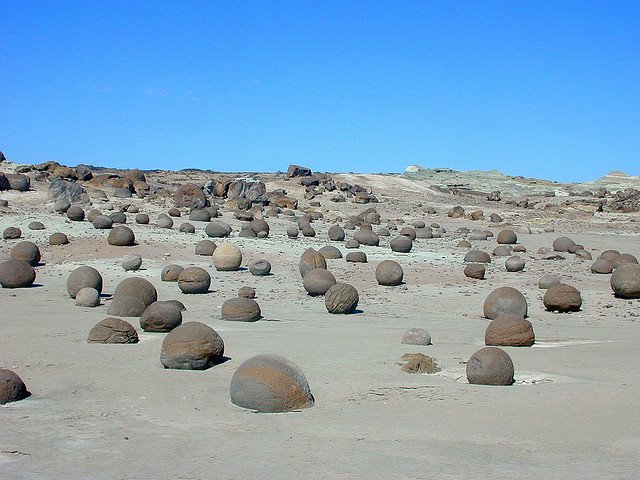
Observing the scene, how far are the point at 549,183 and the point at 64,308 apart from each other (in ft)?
169

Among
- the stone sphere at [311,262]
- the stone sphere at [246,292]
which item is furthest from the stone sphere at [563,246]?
the stone sphere at [246,292]

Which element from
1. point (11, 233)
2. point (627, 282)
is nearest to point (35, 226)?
point (11, 233)

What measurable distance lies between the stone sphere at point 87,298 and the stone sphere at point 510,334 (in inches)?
264

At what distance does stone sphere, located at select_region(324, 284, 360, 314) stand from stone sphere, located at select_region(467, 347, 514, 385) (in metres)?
5.30

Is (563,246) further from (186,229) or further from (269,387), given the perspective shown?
(269,387)

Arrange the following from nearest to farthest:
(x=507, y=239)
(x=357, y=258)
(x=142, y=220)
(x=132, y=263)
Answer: (x=132, y=263) → (x=357, y=258) → (x=142, y=220) → (x=507, y=239)

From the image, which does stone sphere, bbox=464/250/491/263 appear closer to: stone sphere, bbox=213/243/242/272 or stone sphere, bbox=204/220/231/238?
stone sphere, bbox=213/243/242/272

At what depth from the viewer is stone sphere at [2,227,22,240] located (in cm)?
2086

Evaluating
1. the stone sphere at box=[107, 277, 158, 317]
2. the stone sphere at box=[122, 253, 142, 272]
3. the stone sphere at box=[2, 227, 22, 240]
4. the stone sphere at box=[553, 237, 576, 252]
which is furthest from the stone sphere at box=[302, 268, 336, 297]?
the stone sphere at box=[553, 237, 576, 252]

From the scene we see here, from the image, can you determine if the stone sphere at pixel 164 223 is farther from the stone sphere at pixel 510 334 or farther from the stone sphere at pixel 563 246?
the stone sphere at pixel 510 334

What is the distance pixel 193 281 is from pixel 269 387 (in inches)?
322

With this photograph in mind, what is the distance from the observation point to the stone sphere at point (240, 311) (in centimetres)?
1216

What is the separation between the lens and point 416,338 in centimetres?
1048

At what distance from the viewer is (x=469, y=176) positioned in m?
62.9
